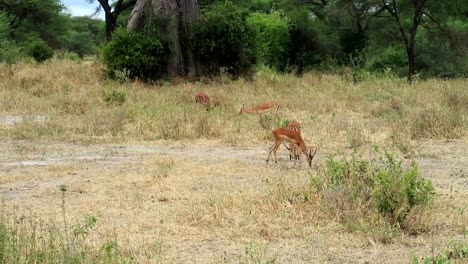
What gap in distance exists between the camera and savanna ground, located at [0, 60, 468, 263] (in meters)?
5.09

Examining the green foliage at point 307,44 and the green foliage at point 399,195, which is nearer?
the green foliage at point 399,195

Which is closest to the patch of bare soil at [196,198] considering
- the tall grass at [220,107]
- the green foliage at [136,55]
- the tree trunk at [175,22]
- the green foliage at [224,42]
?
the tall grass at [220,107]

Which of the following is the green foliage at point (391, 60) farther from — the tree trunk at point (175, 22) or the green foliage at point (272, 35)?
the tree trunk at point (175, 22)

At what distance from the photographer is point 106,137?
10.7 metres

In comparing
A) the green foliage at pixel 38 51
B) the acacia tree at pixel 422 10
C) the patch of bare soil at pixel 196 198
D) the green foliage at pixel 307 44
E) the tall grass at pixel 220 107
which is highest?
the acacia tree at pixel 422 10

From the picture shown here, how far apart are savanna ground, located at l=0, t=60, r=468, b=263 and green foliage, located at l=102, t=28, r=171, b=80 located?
4.43 feet

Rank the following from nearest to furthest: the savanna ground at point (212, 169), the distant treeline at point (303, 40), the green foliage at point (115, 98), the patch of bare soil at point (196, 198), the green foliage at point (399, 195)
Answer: the patch of bare soil at point (196, 198)
the savanna ground at point (212, 169)
the green foliage at point (399, 195)
the green foliage at point (115, 98)
the distant treeline at point (303, 40)

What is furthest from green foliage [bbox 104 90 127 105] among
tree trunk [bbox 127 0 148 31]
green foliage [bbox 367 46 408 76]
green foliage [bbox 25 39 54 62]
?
green foliage [bbox 367 46 408 76]

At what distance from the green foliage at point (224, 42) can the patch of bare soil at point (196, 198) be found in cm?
987

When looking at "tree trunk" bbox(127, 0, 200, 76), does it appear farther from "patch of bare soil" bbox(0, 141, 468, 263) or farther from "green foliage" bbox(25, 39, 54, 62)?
"green foliage" bbox(25, 39, 54, 62)

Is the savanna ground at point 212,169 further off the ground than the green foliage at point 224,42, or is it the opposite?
the green foliage at point 224,42

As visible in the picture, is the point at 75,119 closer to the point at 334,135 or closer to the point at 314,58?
the point at 334,135

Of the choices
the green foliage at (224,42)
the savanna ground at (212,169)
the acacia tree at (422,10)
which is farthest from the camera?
the acacia tree at (422,10)

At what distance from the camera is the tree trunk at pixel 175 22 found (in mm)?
19078
